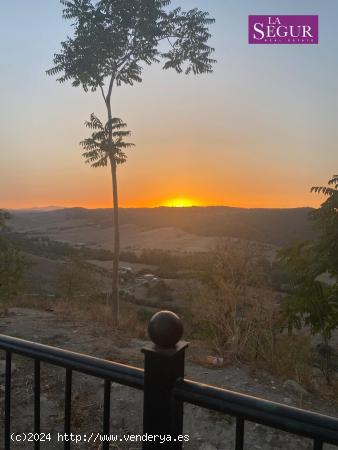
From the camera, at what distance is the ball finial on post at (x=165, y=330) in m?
1.53

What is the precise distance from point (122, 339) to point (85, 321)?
2.84 meters

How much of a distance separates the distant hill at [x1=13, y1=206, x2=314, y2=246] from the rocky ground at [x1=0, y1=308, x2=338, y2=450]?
63.2 meters

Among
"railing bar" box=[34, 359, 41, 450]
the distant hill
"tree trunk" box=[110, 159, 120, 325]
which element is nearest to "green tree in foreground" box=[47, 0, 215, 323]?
"tree trunk" box=[110, 159, 120, 325]

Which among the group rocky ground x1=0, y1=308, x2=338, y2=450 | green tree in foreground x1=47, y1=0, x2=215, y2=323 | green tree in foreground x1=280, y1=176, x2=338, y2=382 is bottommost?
rocky ground x1=0, y1=308, x2=338, y2=450

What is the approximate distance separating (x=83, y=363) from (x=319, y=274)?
993cm

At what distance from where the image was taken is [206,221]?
11881 centimetres

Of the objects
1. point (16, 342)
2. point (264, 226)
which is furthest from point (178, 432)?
point (264, 226)

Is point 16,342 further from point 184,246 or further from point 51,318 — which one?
point 184,246

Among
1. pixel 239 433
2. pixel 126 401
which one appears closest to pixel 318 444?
pixel 239 433

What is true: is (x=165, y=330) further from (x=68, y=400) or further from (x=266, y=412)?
(x=68, y=400)

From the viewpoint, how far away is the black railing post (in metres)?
1.53

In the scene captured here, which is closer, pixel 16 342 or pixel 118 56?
pixel 16 342

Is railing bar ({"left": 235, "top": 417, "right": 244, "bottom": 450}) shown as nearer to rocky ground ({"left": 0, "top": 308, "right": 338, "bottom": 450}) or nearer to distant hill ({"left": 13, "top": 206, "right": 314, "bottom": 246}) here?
rocky ground ({"left": 0, "top": 308, "right": 338, "bottom": 450})

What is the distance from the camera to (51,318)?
13.6 m
